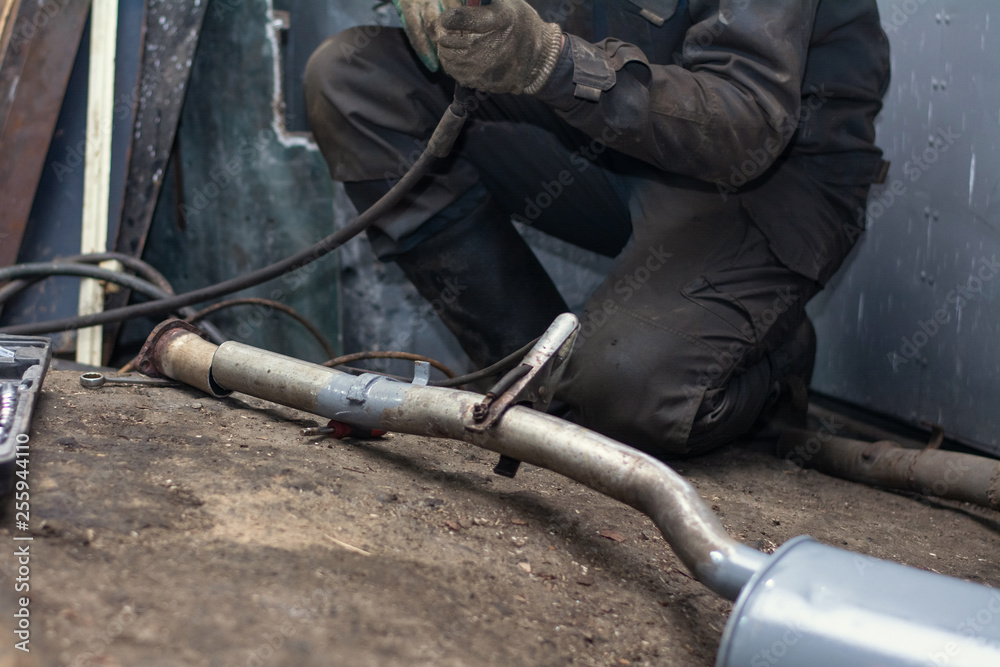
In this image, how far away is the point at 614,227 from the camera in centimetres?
217

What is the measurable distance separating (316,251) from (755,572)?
4.29 ft

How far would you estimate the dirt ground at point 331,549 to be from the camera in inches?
31.0

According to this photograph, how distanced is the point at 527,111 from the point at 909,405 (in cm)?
133

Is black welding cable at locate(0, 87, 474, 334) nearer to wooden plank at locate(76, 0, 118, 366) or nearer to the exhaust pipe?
wooden plank at locate(76, 0, 118, 366)

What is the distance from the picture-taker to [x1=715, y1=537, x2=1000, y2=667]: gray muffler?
2.46 ft

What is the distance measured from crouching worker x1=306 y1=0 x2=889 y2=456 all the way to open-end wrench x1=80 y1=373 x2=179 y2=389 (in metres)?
0.64

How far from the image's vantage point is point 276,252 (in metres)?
2.69

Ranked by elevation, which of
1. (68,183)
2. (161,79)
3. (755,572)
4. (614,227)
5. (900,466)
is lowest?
(900,466)

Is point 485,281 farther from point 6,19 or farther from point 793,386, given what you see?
point 6,19

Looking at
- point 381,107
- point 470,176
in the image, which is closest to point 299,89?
point 381,107

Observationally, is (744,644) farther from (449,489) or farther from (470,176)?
(470,176)

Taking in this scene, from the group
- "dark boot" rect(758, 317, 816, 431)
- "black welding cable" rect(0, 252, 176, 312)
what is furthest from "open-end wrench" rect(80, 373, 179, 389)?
"dark boot" rect(758, 317, 816, 431)

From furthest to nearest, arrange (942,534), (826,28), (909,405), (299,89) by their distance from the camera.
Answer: (299,89) < (909,405) < (826,28) < (942,534)

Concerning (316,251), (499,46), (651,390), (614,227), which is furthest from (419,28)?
(651,390)
